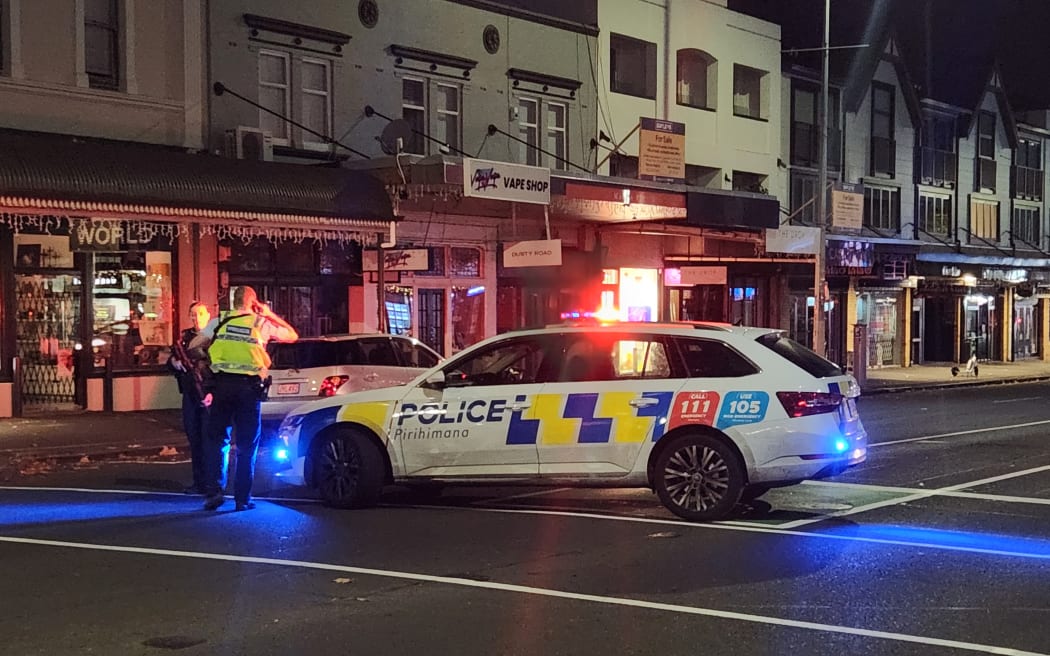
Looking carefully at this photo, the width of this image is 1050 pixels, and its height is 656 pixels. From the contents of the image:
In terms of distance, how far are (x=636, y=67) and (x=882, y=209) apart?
13117 mm

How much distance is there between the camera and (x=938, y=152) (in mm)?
39250

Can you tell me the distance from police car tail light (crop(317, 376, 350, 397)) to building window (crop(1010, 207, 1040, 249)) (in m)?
36.2

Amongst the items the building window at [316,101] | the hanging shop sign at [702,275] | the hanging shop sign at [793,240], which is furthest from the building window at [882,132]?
the building window at [316,101]

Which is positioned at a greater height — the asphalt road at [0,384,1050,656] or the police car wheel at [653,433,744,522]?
the police car wheel at [653,433,744,522]

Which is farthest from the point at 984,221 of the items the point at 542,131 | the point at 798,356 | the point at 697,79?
the point at 798,356

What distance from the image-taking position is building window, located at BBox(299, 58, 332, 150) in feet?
68.1

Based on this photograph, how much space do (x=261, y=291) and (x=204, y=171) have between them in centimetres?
351

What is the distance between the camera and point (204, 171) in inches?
672

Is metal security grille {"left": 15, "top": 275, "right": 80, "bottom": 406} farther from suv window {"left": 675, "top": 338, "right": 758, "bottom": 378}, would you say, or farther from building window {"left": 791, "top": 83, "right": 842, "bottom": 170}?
building window {"left": 791, "top": 83, "right": 842, "bottom": 170}

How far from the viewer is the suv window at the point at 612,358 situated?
945 cm

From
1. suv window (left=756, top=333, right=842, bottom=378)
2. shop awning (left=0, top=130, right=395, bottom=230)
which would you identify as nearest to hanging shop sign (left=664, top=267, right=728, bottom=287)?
shop awning (left=0, top=130, right=395, bottom=230)

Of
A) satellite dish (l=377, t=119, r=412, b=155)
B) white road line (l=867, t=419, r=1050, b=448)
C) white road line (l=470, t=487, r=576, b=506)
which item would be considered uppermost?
satellite dish (l=377, t=119, r=412, b=155)

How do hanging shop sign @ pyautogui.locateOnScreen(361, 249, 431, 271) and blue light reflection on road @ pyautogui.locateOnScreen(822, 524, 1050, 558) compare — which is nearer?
blue light reflection on road @ pyautogui.locateOnScreen(822, 524, 1050, 558)

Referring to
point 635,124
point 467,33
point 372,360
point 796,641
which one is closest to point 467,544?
point 796,641
